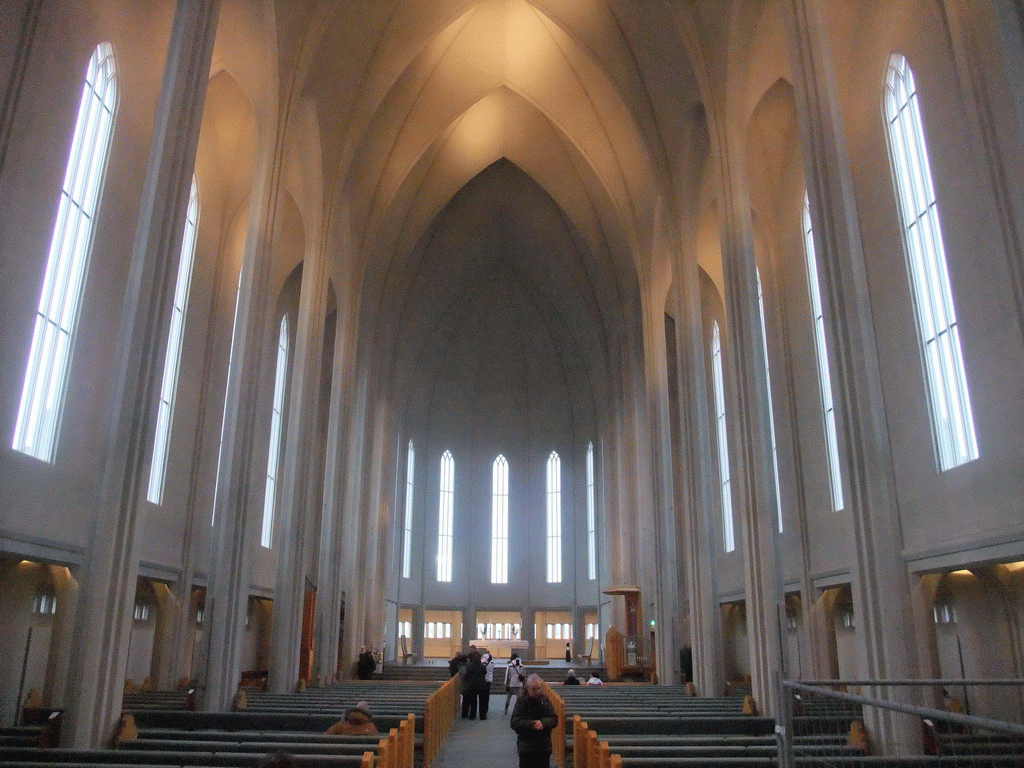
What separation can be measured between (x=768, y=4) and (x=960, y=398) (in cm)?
816

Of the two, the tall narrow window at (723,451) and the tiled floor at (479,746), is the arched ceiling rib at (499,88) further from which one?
the tiled floor at (479,746)

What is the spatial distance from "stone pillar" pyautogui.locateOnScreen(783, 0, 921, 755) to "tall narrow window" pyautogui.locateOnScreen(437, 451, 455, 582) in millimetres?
29026

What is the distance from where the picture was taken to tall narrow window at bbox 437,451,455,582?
37.6 meters

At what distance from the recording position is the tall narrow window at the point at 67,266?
12.1 m

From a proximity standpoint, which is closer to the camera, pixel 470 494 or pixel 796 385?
pixel 796 385

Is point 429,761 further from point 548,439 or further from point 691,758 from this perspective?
point 548,439

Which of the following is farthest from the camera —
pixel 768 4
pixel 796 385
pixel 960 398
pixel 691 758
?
pixel 796 385

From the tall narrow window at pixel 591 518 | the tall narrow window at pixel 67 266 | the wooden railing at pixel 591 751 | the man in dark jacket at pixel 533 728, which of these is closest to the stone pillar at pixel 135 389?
the tall narrow window at pixel 67 266

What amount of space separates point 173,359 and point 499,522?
73.6ft

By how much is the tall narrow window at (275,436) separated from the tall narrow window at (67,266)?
427 inches

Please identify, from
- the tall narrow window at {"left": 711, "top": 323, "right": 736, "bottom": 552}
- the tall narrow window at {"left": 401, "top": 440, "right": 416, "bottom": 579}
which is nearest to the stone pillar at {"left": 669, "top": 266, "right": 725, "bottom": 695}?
the tall narrow window at {"left": 711, "top": 323, "right": 736, "bottom": 552}

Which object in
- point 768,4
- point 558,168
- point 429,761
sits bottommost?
point 429,761

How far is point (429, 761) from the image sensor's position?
10148mm

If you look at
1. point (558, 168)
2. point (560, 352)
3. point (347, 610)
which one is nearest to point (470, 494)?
point (560, 352)
